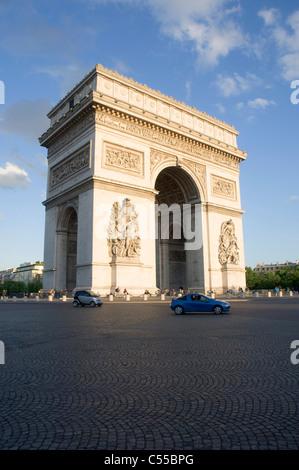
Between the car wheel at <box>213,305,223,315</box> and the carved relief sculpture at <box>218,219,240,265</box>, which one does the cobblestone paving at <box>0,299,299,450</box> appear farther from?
the carved relief sculpture at <box>218,219,240,265</box>

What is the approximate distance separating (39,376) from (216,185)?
32.9 meters

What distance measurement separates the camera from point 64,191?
3011cm

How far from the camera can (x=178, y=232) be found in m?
37.2

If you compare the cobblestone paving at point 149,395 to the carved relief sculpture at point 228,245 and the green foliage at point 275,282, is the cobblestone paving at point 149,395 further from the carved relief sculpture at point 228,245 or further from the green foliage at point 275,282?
the green foliage at point 275,282

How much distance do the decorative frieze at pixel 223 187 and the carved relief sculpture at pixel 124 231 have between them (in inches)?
443

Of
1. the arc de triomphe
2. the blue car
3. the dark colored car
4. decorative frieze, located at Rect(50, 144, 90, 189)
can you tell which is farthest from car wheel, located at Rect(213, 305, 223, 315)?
decorative frieze, located at Rect(50, 144, 90, 189)

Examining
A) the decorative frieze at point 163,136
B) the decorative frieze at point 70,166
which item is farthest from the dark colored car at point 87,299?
the decorative frieze at point 163,136

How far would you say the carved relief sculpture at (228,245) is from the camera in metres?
33.8

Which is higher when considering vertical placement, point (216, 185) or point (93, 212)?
point (216, 185)

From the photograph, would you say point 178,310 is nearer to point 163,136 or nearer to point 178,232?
point 163,136
